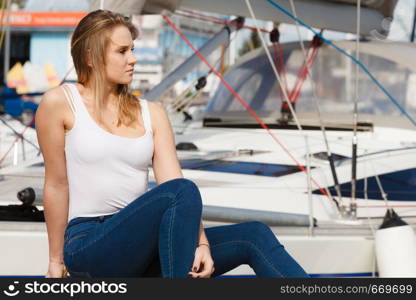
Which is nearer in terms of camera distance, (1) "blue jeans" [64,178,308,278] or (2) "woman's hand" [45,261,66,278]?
(1) "blue jeans" [64,178,308,278]

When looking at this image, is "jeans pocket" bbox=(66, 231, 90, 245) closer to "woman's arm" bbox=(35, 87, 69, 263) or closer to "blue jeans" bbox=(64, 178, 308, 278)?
"blue jeans" bbox=(64, 178, 308, 278)

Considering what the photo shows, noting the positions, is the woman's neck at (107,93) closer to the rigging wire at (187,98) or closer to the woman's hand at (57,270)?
the woman's hand at (57,270)

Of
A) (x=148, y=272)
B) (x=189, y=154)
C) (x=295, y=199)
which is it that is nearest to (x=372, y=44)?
(x=189, y=154)

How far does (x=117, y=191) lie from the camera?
234 cm

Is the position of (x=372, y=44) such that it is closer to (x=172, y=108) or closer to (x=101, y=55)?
(x=172, y=108)

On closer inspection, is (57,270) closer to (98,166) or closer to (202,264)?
(98,166)

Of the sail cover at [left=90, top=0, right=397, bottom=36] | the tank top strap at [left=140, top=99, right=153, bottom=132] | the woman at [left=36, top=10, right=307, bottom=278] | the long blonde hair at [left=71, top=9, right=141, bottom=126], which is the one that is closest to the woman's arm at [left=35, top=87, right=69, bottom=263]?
the woman at [left=36, top=10, right=307, bottom=278]

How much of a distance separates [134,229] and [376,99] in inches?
153

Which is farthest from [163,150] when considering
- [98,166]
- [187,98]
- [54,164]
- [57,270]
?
[187,98]

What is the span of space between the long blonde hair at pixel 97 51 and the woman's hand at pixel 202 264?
0.45 metres

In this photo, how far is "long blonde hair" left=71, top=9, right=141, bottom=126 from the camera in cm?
239

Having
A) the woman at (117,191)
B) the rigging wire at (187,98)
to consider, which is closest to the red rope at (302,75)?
the rigging wire at (187,98)

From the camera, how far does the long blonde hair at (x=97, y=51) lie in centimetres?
239

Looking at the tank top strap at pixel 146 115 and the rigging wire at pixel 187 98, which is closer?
the tank top strap at pixel 146 115
